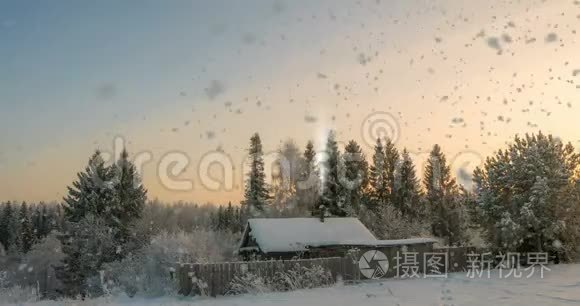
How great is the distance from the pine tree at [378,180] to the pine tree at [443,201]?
20.4 feet

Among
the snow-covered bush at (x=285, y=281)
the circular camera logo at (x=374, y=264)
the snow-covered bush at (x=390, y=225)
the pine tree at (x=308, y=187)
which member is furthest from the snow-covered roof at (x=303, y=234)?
the pine tree at (x=308, y=187)

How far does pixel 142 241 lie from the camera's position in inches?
2109

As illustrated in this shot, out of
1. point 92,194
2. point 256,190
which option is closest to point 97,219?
point 92,194

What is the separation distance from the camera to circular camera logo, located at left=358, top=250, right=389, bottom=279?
1348 inches

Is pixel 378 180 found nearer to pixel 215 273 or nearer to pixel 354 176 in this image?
pixel 354 176

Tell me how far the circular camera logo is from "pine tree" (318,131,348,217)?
27363 millimetres

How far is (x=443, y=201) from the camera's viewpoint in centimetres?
7044

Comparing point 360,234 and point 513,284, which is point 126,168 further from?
point 513,284

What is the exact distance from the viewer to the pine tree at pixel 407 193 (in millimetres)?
70438

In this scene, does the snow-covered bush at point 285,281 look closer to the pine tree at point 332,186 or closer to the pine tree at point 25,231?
the pine tree at point 332,186

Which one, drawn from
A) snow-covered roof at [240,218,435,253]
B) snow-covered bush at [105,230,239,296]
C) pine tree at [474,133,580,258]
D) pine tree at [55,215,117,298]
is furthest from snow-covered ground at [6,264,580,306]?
pine tree at [55,215,117,298]

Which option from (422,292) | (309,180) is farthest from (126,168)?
(422,292)

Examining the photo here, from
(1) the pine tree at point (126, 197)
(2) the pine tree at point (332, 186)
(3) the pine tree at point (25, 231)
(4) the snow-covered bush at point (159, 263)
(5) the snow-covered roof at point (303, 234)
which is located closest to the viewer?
(4) the snow-covered bush at point (159, 263)

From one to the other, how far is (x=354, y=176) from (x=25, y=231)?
61.3 meters
